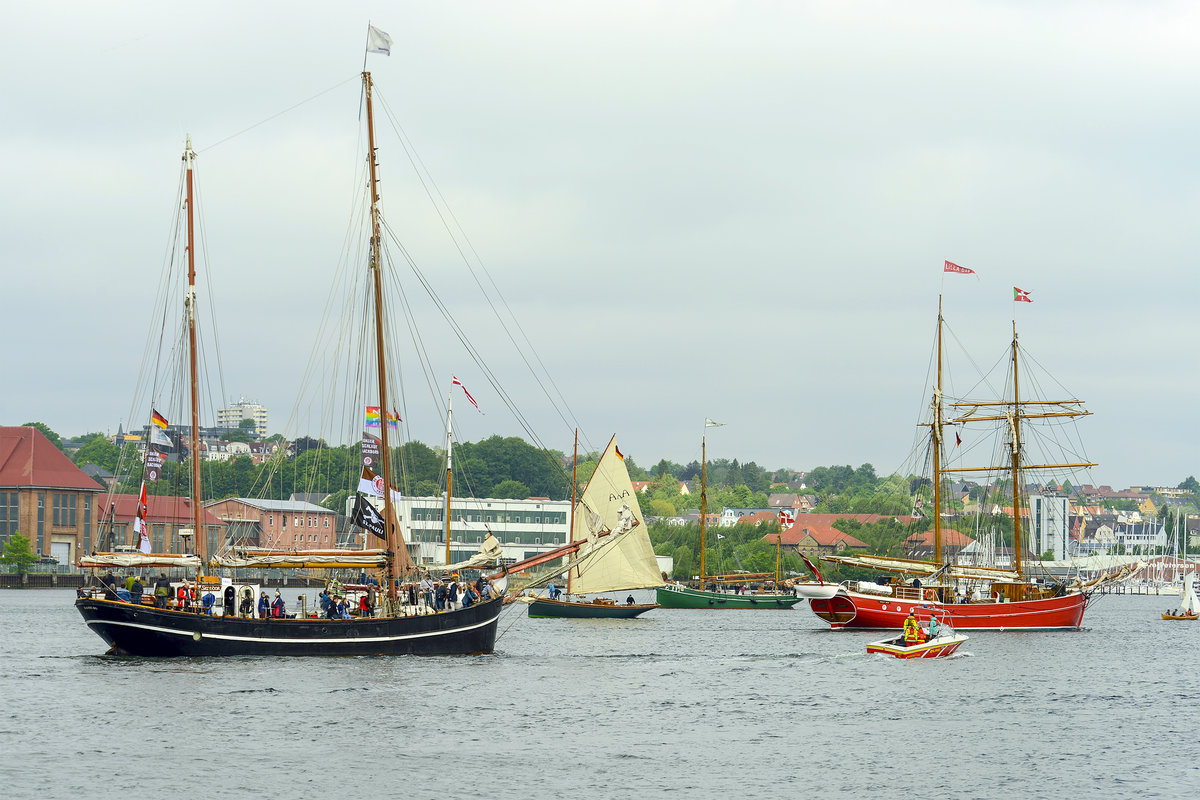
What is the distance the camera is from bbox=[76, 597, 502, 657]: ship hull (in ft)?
204

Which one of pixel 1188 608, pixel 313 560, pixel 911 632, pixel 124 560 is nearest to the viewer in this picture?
pixel 124 560

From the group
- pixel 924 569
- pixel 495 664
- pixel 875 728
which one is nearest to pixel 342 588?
pixel 495 664

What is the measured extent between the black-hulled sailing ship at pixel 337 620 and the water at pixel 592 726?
123 centimetres

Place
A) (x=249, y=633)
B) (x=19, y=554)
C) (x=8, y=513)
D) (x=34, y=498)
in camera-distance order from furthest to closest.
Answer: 1. (x=34, y=498)
2. (x=8, y=513)
3. (x=19, y=554)
4. (x=249, y=633)

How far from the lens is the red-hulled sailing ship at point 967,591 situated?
10394 cm

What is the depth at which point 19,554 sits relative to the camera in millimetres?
184625

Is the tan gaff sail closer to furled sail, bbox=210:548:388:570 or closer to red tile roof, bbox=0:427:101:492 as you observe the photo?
furled sail, bbox=210:548:388:570

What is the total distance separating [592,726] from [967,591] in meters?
63.8

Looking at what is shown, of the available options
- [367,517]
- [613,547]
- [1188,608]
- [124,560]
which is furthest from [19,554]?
[1188,608]

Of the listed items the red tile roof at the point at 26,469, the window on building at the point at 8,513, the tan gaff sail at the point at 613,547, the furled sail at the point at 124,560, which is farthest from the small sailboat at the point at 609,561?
the window on building at the point at 8,513

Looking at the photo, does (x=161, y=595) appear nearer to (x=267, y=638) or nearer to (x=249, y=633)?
(x=249, y=633)

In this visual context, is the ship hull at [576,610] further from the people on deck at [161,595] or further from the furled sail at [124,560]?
the people on deck at [161,595]

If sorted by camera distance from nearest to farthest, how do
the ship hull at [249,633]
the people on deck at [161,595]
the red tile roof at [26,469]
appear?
the ship hull at [249,633] → the people on deck at [161,595] → the red tile roof at [26,469]

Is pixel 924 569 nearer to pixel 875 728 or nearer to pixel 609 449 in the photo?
pixel 609 449
